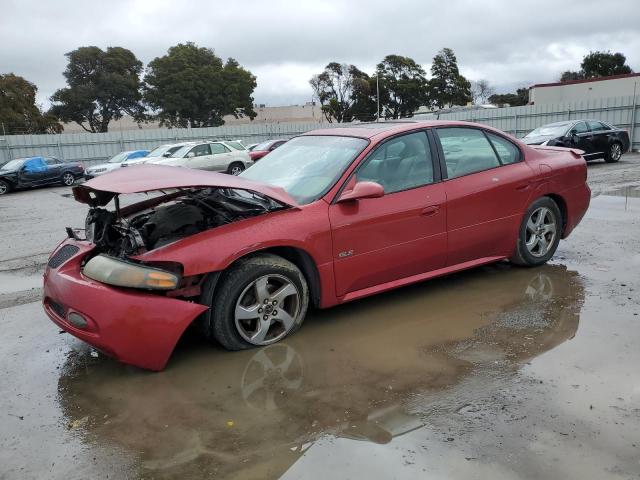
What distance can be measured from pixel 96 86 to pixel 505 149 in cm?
5209

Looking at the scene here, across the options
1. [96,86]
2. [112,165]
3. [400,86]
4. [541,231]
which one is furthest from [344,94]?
[541,231]

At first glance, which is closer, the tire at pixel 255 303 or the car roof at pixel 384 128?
the tire at pixel 255 303

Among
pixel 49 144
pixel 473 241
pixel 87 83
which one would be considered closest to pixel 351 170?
pixel 473 241

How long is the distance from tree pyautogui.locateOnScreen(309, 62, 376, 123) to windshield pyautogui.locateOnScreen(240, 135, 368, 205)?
180 feet

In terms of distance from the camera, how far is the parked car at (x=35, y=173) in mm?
19938

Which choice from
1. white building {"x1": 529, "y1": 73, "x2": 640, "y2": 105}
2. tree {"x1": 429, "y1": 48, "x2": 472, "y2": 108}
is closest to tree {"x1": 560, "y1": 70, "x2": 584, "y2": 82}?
tree {"x1": 429, "y1": 48, "x2": 472, "y2": 108}

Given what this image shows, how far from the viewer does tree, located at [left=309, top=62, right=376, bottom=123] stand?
59094mm

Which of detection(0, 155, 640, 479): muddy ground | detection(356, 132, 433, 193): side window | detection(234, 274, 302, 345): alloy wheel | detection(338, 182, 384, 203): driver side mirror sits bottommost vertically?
detection(0, 155, 640, 479): muddy ground

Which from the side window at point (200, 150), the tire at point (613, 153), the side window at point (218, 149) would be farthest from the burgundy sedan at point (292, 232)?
the side window at point (218, 149)

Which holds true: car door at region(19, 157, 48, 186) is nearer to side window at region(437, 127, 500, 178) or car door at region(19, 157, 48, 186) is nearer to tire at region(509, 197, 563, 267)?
side window at region(437, 127, 500, 178)

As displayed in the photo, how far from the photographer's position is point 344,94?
5994 centimetres

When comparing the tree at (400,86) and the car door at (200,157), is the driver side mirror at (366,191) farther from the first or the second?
the tree at (400,86)

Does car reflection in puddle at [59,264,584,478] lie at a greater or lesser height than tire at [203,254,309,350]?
lesser

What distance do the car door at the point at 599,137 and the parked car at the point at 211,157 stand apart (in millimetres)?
11079
